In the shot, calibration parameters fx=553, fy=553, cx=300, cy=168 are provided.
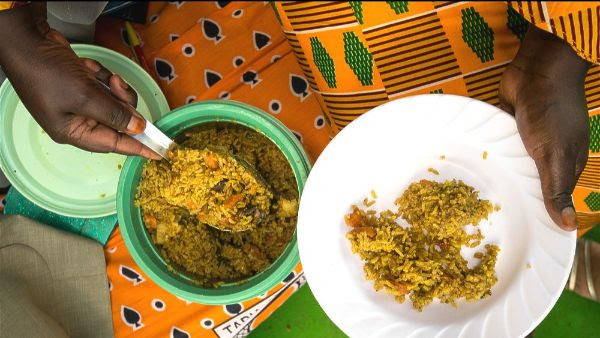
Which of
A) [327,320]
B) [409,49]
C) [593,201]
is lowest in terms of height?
[327,320]

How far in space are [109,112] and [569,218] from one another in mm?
893

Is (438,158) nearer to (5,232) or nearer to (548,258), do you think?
(548,258)

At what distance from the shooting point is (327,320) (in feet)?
5.40

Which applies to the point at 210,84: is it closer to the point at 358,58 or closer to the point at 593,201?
the point at 358,58

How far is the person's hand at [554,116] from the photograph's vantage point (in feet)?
3.38

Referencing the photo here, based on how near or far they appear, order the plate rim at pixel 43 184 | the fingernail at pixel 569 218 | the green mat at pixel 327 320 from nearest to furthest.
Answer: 1. the fingernail at pixel 569 218
2. the plate rim at pixel 43 184
3. the green mat at pixel 327 320

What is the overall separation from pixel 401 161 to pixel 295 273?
1.47 feet

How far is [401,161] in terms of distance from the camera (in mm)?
1211

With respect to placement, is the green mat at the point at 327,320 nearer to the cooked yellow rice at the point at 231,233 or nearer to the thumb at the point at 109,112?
the cooked yellow rice at the point at 231,233

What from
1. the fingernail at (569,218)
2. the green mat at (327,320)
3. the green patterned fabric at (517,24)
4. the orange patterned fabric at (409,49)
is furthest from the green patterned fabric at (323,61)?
the green mat at (327,320)

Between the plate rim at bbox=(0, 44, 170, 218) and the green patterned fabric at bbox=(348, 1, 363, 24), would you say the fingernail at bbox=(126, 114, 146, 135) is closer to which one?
the plate rim at bbox=(0, 44, 170, 218)

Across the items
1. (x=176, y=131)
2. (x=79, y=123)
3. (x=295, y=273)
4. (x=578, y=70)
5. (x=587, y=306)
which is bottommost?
(x=587, y=306)

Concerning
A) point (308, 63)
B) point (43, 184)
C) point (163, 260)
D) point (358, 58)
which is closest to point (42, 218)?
point (43, 184)

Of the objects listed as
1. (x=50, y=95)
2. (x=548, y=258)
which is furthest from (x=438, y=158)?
(x=50, y=95)
